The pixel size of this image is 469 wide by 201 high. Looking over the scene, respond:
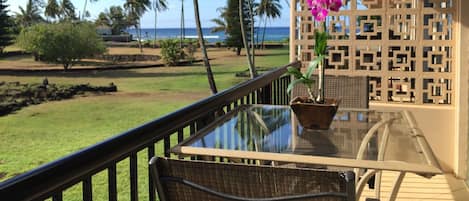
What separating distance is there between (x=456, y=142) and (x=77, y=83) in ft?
74.2

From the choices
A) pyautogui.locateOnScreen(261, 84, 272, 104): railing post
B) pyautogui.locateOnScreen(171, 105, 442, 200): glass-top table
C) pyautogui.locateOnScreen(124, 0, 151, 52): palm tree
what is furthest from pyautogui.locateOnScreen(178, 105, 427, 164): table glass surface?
pyautogui.locateOnScreen(124, 0, 151, 52): palm tree

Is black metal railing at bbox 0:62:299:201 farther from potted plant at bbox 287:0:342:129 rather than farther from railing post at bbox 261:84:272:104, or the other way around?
railing post at bbox 261:84:272:104

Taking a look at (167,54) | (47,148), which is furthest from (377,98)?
(167,54)

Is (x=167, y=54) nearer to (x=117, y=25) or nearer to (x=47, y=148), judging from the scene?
(x=47, y=148)

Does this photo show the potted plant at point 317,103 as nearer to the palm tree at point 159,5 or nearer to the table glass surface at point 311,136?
the table glass surface at point 311,136

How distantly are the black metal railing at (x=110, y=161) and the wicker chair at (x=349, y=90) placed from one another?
795mm

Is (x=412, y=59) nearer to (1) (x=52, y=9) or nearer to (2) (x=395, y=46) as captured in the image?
(2) (x=395, y=46)

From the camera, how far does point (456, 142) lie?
404 centimetres

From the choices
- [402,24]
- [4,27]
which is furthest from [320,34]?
[4,27]

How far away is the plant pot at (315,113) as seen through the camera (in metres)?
2.19

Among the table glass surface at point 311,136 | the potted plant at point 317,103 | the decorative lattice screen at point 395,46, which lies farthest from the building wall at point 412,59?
the potted plant at point 317,103

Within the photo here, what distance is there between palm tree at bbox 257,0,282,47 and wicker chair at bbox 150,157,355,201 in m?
38.0

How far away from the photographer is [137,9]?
47.4 metres

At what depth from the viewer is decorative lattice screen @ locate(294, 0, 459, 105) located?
163 inches
